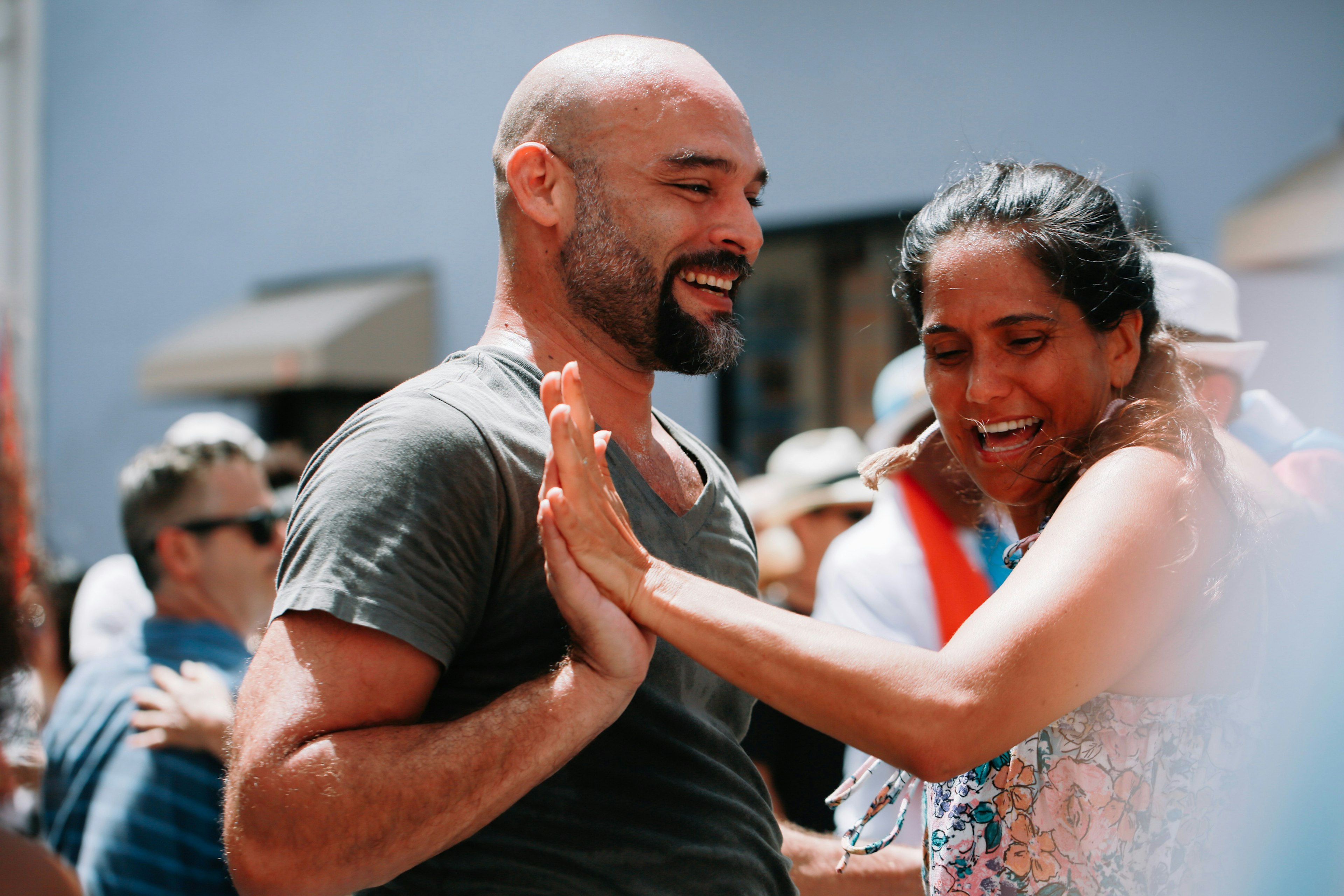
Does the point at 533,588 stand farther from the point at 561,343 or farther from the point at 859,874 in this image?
the point at 859,874

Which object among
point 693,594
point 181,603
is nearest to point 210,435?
point 181,603

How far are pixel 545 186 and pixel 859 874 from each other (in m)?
1.26

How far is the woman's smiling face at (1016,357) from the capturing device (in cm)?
167

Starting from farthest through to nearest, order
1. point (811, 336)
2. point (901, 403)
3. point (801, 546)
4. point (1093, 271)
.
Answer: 1. point (811, 336)
2. point (801, 546)
3. point (901, 403)
4. point (1093, 271)

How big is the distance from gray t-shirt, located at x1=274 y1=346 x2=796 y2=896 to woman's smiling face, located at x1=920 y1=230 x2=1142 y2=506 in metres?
0.47

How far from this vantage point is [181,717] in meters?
2.73

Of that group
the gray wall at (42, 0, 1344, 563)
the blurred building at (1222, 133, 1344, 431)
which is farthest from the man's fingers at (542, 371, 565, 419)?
the blurred building at (1222, 133, 1344, 431)

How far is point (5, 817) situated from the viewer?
54.6 inches

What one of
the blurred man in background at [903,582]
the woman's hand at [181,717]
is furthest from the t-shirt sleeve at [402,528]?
the blurred man in background at [903,582]

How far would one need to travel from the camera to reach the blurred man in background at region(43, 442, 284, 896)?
2.66 m

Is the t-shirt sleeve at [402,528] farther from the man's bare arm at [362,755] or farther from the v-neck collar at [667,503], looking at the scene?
the v-neck collar at [667,503]

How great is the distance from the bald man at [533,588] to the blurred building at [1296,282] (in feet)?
11.8

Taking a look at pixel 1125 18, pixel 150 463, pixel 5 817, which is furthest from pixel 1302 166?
pixel 5 817

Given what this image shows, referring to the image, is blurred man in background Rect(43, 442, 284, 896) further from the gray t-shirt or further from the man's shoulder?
the man's shoulder
